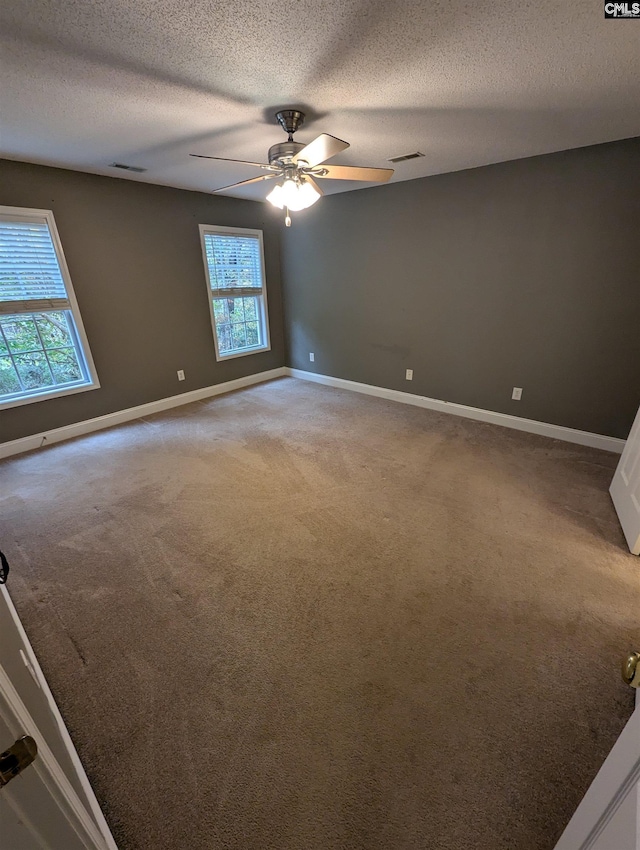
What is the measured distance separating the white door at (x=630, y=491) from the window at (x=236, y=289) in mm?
4175

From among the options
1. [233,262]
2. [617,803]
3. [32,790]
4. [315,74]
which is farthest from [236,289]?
[617,803]

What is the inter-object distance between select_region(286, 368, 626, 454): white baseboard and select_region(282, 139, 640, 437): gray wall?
0.07m

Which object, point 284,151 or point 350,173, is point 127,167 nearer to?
point 284,151

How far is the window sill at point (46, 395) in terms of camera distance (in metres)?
3.12

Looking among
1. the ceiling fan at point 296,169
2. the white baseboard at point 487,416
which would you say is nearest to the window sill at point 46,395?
the ceiling fan at point 296,169

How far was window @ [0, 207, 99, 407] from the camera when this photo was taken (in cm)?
292

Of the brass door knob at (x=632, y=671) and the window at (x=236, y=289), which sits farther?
the window at (x=236, y=289)

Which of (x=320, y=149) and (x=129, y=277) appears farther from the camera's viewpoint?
(x=129, y=277)

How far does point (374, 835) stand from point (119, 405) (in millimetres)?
3937

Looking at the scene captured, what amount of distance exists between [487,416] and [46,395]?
14.3ft

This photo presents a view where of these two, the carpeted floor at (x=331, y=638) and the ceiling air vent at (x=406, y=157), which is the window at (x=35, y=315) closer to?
the carpeted floor at (x=331, y=638)

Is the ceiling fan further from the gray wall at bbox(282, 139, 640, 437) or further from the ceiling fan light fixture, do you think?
the gray wall at bbox(282, 139, 640, 437)

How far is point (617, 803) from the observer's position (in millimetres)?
574

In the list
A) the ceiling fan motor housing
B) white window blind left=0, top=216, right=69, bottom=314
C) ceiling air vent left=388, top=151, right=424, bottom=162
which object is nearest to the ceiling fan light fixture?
the ceiling fan motor housing
